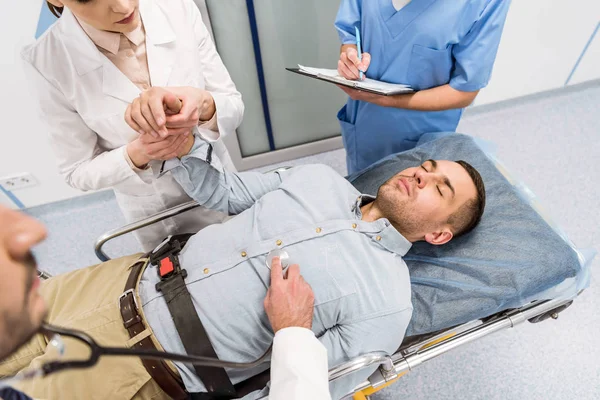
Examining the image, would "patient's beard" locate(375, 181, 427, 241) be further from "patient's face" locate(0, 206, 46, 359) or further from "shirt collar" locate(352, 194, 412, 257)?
"patient's face" locate(0, 206, 46, 359)

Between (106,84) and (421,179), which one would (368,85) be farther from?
(106,84)

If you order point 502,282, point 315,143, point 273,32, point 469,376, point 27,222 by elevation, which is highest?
point 27,222

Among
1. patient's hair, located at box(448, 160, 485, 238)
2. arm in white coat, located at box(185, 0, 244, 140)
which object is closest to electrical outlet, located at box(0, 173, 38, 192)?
arm in white coat, located at box(185, 0, 244, 140)

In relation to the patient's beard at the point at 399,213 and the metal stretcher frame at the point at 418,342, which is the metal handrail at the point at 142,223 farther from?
the patient's beard at the point at 399,213

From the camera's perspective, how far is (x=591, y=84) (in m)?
3.02

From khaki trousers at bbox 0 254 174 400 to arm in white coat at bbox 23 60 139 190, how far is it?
1.12 feet

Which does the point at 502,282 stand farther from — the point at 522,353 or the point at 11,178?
the point at 11,178

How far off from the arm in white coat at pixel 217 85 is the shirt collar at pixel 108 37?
21cm

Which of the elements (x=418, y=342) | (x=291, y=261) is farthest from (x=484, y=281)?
(x=291, y=261)

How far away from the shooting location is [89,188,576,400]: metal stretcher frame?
41.8 inches

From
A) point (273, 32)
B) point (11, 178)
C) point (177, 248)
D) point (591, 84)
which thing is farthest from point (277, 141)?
point (591, 84)

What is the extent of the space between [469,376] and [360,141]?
1257mm

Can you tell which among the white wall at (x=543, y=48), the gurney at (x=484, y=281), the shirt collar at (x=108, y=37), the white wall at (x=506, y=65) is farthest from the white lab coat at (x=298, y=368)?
the white wall at (x=543, y=48)

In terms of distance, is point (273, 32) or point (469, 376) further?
point (273, 32)
